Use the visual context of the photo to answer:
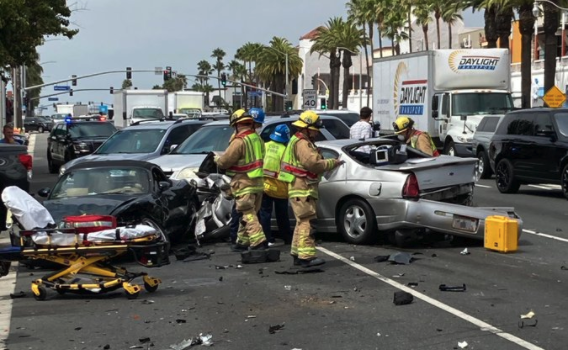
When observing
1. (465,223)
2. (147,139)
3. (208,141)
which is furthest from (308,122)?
(147,139)

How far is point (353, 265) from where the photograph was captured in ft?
32.6

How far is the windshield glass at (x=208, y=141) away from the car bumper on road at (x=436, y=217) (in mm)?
5638

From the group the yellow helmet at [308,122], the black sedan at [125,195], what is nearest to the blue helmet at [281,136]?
the yellow helmet at [308,122]

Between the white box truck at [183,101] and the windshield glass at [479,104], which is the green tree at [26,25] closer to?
the windshield glass at [479,104]

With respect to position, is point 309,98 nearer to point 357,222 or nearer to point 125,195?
point 357,222

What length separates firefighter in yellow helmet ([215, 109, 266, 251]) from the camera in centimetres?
1030

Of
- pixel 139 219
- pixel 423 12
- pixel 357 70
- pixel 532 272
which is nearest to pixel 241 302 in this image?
pixel 139 219

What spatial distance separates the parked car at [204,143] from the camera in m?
14.7

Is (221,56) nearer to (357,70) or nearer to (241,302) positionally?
(357,70)

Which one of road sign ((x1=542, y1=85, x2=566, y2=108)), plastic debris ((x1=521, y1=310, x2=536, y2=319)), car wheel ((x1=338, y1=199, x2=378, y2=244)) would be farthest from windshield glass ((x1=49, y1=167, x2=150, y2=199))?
road sign ((x1=542, y1=85, x2=566, y2=108))

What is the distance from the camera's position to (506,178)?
1866 cm

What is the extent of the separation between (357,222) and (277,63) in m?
76.8

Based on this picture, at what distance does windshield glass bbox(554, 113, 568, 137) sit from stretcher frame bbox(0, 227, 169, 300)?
11.1 metres

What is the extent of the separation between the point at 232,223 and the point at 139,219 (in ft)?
5.34
